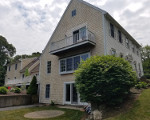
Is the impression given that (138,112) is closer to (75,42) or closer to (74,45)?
(74,45)

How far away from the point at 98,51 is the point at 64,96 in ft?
18.8

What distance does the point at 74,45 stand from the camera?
1062cm

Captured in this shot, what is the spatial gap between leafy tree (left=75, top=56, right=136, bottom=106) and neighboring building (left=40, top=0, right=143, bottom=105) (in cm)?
319

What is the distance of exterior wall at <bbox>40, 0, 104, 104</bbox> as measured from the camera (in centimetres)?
1052

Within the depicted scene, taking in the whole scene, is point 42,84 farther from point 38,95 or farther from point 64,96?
point 64,96

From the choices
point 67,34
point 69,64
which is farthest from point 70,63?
point 67,34

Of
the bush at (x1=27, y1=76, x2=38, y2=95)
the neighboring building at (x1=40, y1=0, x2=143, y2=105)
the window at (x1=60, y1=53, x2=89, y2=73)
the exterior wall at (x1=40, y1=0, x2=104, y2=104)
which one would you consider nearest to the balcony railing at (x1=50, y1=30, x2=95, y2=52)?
the neighboring building at (x1=40, y1=0, x2=143, y2=105)

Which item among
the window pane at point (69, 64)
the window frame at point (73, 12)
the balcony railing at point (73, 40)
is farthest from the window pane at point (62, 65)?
the window frame at point (73, 12)

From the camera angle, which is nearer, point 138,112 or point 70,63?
point 138,112

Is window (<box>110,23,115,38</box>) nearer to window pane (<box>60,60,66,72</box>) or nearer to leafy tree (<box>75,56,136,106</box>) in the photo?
leafy tree (<box>75,56,136,106</box>)

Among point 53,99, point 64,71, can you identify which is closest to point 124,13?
point 64,71

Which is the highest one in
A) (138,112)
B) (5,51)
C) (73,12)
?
(5,51)

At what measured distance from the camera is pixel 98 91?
634 cm

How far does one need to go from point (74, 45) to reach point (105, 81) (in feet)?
17.7
